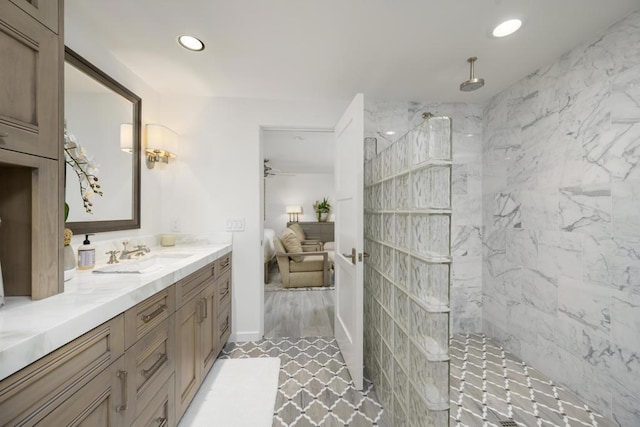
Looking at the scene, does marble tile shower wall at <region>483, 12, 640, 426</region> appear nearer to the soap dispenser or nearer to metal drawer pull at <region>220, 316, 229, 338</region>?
metal drawer pull at <region>220, 316, 229, 338</region>

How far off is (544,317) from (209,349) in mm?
2486

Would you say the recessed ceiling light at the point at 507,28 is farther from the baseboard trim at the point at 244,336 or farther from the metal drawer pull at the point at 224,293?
the baseboard trim at the point at 244,336

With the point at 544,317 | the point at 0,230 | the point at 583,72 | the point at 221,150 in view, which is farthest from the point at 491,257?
the point at 0,230

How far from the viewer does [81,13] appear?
143 cm

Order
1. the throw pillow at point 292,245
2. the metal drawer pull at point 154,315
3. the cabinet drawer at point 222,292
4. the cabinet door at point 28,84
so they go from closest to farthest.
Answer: the cabinet door at point 28,84 < the metal drawer pull at point 154,315 < the cabinet drawer at point 222,292 < the throw pillow at point 292,245

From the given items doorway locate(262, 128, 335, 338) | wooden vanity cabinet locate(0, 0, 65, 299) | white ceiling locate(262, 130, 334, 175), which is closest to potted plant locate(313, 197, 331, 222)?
doorway locate(262, 128, 335, 338)

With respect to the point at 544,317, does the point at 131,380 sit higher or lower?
higher

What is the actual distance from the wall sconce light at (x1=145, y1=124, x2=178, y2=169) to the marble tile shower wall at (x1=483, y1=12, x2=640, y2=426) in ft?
9.57

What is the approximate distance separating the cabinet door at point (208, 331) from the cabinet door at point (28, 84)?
115 centimetres

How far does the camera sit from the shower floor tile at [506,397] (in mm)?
1554

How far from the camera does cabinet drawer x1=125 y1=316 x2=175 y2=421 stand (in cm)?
102

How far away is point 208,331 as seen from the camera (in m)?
1.85

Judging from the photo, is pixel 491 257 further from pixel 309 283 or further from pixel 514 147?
pixel 309 283

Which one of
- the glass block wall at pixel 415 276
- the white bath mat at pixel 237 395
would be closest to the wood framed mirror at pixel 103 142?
the white bath mat at pixel 237 395
